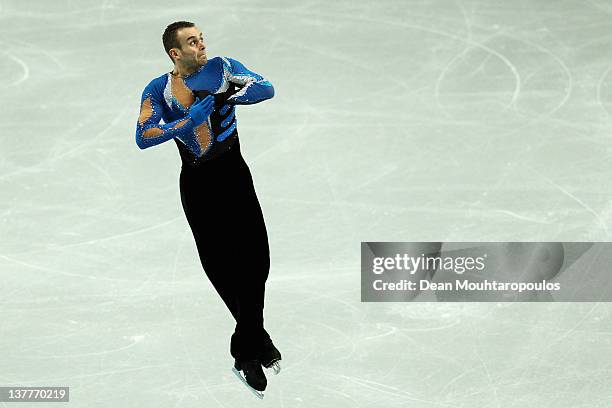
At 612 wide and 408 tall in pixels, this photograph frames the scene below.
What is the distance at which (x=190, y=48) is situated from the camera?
23.9 ft

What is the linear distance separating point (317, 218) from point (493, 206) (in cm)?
146

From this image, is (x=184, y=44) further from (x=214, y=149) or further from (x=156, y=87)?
(x=214, y=149)

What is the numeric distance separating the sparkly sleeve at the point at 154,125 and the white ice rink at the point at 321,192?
2173mm

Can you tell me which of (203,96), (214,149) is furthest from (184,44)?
(214,149)

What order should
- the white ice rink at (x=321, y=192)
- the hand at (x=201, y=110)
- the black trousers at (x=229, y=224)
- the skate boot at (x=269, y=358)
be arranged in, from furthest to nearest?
the white ice rink at (x=321, y=192) → the skate boot at (x=269, y=358) → the black trousers at (x=229, y=224) → the hand at (x=201, y=110)

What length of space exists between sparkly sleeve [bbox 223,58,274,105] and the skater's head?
0.19 m

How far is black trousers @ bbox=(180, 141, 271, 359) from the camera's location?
754cm

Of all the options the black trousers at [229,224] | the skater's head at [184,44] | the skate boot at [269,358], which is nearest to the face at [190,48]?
the skater's head at [184,44]

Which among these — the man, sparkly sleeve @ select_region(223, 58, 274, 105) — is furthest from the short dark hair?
A: sparkly sleeve @ select_region(223, 58, 274, 105)

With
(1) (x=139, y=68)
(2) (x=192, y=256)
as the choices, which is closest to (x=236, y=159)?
(2) (x=192, y=256)

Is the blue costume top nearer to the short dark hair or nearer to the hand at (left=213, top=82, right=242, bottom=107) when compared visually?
the hand at (left=213, top=82, right=242, bottom=107)

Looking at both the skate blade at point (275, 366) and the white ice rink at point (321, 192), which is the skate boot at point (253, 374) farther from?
the white ice rink at point (321, 192)

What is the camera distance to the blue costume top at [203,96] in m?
7.36

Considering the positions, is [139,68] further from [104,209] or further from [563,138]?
[563,138]
